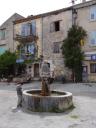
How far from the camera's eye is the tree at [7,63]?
39.0 metres

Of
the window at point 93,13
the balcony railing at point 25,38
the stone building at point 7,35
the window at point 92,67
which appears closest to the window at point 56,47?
the balcony railing at point 25,38

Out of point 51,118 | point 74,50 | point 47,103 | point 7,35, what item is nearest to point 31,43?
point 7,35

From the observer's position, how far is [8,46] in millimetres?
43312

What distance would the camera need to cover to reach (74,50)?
33.4m

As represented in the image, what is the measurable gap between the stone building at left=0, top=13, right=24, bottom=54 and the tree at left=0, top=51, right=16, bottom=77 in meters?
3.19

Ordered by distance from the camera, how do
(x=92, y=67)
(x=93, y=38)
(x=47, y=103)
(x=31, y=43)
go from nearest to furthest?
(x=47, y=103) < (x=92, y=67) < (x=93, y=38) < (x=31, y=43)

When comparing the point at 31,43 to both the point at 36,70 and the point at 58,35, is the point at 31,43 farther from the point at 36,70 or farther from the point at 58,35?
the point at 58,35

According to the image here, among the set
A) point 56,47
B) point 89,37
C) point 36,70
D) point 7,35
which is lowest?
point 36,70

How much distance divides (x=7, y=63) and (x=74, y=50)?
9.72 metres

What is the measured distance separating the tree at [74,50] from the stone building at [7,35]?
10975 mm

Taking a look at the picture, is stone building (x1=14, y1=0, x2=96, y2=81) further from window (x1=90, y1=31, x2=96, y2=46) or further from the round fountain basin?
the round fountain basin

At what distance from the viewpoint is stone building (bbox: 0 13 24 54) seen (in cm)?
4309

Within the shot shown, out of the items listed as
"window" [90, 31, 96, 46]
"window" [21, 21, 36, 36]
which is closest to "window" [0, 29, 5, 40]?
"window" [21, 21, 36, 36]

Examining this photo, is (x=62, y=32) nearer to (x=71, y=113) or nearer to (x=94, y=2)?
(x=94, y=2)
